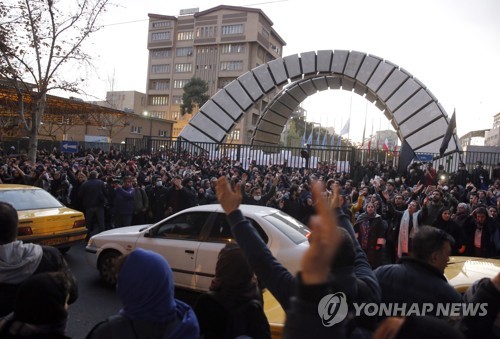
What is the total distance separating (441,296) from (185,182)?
824 cm

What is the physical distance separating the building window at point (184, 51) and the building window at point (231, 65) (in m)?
8.27

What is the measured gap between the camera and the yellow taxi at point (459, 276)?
3.51 meters

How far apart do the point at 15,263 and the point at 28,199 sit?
202 inches

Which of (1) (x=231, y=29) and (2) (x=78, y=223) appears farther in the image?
(1) (x=231, y=29)

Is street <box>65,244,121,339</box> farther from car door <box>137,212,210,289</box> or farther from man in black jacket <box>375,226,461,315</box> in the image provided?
man in black jacket <box>375,226,461,315</box>

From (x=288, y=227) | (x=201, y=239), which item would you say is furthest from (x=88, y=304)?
(x=288, y=227)

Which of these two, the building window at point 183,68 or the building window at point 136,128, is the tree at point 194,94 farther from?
the building window at point 183,68

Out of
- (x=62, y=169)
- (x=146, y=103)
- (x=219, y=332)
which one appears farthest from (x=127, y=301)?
(x=146, y=103)

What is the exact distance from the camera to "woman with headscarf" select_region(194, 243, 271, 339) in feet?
6.63

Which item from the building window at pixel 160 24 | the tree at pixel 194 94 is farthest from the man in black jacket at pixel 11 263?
the building window at pixel 160 24

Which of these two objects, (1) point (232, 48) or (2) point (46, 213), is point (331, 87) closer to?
(2) point (46, 213)

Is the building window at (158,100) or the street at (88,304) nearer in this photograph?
the street at (88,304)

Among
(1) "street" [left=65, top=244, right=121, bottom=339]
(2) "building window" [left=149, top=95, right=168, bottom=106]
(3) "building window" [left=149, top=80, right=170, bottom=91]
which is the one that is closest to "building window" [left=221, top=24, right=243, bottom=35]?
(3) "building window" [left=149, top=80, right=170, bottom=91]

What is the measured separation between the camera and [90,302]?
5.34 metres
